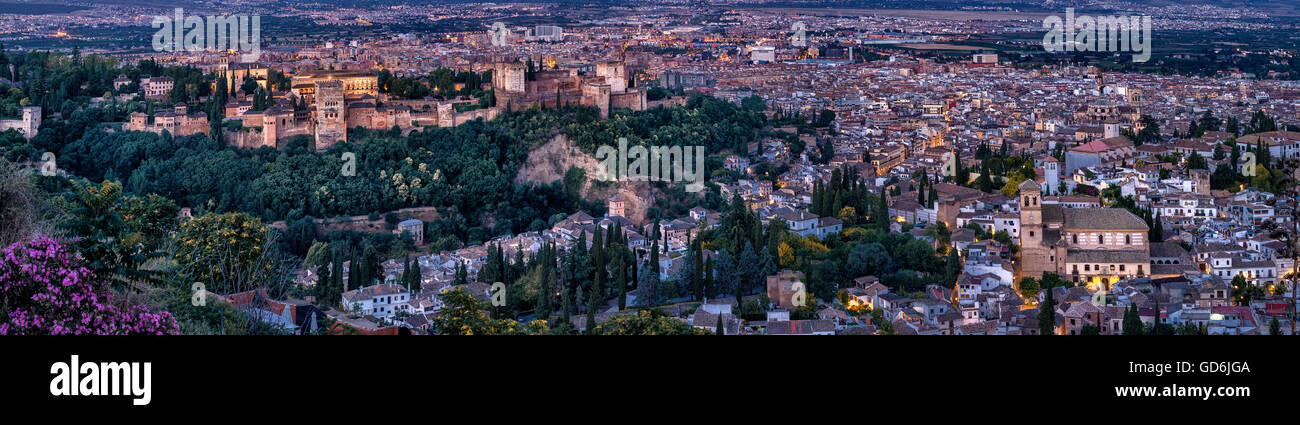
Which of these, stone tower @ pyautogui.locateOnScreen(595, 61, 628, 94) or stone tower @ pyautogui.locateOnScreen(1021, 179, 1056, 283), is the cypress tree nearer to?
stone tower @ pyautogui.locateOnScreen(1021, 179, 1056, 283)

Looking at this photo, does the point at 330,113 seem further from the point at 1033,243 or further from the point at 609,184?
the point at 1033,243

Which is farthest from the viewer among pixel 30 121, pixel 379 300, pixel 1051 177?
pixel 30 121

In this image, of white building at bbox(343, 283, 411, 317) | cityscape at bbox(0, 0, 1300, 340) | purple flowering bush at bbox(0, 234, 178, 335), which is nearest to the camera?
purple flowering bush at bbox(0, 234, 178, 335)

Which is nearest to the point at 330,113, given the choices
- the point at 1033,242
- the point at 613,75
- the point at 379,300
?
the point at 613,75

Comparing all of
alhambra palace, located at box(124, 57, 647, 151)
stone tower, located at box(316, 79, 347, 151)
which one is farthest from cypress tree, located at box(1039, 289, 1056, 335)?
stone tower, located at box(316, 79, 347, 151)
